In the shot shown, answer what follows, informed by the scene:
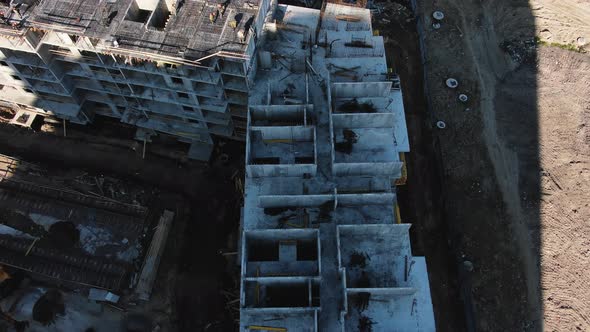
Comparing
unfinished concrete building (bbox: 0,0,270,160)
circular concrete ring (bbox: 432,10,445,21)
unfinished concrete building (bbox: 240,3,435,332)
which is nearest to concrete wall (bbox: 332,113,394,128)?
unfinished concrete building (bbox: 240,3,435,332)

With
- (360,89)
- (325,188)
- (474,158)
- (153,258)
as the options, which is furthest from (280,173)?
(474,158)

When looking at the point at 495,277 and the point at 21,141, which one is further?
the point at 21,141

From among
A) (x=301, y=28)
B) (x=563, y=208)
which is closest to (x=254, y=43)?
(x=301, y=28)

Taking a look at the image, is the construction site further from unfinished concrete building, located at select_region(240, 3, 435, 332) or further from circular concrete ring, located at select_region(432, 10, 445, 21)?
circular concrete ring, located at select_region(432, 10, 445, 21)

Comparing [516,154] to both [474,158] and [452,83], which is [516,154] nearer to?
[474,158]

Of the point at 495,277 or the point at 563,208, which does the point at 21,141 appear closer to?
the point at 495,277

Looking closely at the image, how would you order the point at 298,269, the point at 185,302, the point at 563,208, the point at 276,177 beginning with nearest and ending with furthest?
1. the point at 298,269
2. the point at 276,177
3. the point at 185,302
4. the point at 563,208

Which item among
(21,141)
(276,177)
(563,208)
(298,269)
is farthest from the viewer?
(21,141)
